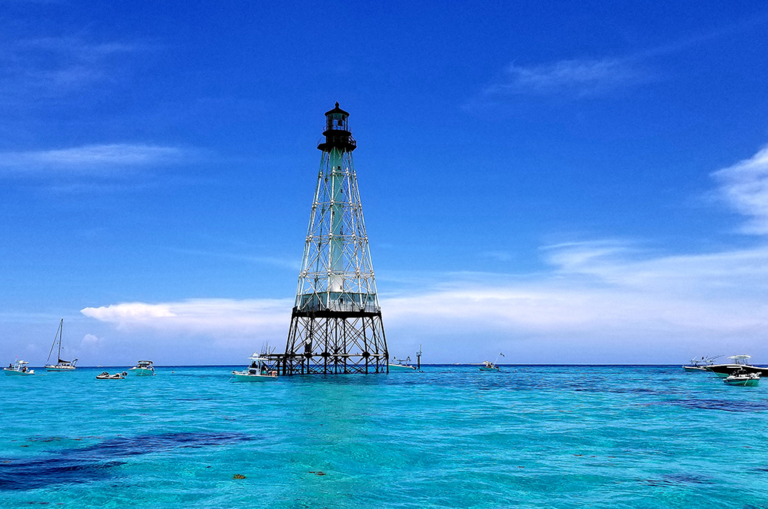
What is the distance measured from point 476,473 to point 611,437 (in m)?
12.5

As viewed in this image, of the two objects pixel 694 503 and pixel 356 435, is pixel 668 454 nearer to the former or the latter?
pixel 694 503

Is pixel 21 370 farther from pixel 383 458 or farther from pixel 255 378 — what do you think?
pixel 383 458

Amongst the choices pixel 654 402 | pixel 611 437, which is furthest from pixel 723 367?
A: pixel 611 437

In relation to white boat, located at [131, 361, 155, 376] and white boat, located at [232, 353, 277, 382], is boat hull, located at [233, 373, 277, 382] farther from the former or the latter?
white boat, located at [131, 361, 155, 376]

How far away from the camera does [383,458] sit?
2448 centimetres

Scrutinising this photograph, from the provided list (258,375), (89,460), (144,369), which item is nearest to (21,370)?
(144,369)

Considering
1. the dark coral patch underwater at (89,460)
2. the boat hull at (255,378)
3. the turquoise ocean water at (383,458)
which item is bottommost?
the turquoise ocean water at (383,458)

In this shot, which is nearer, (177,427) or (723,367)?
(177,427)

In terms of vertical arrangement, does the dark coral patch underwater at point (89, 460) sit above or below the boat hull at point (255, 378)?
below

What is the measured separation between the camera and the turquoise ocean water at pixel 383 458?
1847cm

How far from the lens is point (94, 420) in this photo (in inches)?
1508

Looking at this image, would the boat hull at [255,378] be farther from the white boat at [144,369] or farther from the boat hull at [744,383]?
the boat hull at [744,383]

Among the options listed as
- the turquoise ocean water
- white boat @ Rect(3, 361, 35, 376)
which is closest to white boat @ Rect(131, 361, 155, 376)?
white boat @ Rect(3, 361, 35, 376)

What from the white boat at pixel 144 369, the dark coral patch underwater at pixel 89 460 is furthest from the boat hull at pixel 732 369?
the white boat at pixel 144 369
